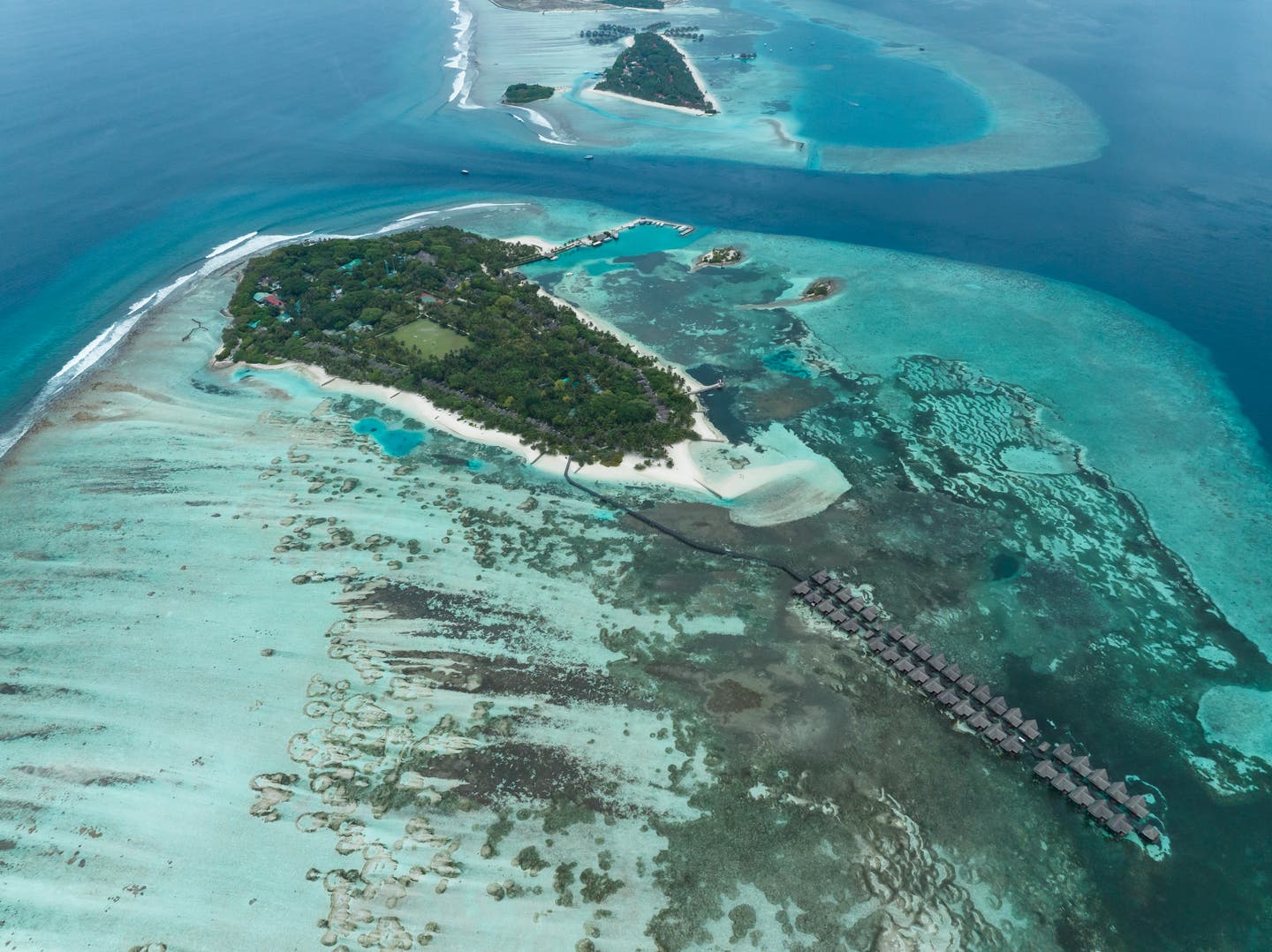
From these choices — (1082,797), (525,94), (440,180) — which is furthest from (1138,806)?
(525,94)

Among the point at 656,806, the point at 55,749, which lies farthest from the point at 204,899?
the point at 656,806

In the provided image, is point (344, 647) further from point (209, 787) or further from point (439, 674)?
point (209, 787)

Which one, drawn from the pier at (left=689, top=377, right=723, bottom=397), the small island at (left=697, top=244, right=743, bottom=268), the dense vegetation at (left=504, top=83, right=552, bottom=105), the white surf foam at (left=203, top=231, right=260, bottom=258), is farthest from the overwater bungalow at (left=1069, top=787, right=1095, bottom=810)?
the dense vegetation at (left=504, top=83, right=552, bottom=105)

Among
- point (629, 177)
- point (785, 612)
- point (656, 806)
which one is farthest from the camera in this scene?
point (629, 177)

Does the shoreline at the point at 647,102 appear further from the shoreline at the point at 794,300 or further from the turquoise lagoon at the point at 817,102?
the shoreline at the point at 794,300

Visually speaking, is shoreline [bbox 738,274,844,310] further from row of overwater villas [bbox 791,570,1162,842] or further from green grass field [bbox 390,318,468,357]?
row of overwater villas [bbox 791,570,1162,842]
